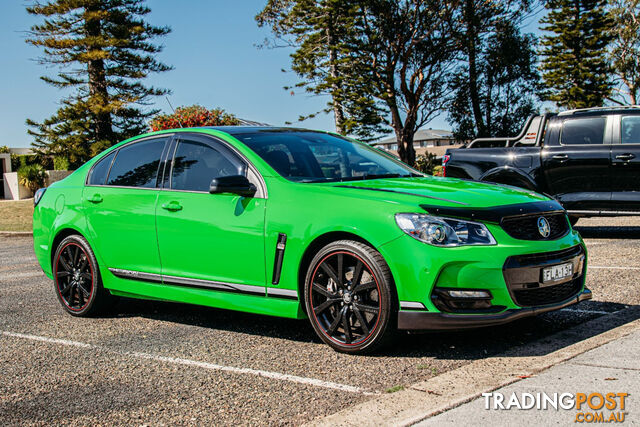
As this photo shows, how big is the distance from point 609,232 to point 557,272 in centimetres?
794

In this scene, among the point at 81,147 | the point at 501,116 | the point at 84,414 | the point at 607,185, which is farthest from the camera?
the point at 501,116

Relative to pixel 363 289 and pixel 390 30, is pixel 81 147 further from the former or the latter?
pixel 363 289

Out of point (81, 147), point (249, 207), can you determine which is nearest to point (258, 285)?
point (249, 207)

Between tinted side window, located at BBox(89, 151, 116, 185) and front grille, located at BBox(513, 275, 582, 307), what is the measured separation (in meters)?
3.91

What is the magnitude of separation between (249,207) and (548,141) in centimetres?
720

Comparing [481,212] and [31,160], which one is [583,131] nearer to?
[481,212]

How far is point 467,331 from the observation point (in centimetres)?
525

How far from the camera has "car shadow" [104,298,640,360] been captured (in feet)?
15.3

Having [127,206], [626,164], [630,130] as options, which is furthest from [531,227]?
[630,130]

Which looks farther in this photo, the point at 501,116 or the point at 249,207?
the point at 501,116

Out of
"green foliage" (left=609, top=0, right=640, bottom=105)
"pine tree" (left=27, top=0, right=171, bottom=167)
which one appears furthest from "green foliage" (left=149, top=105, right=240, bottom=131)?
"green foliage" (left=609, top=0, right=640, bottom=105)

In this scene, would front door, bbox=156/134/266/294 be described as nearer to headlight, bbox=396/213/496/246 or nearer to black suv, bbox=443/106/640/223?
headlight, bbox=396/213/496/246

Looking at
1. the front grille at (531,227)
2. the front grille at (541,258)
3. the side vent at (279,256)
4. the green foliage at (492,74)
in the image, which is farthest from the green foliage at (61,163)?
the front grille at (541,258)

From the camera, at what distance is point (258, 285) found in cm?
516
